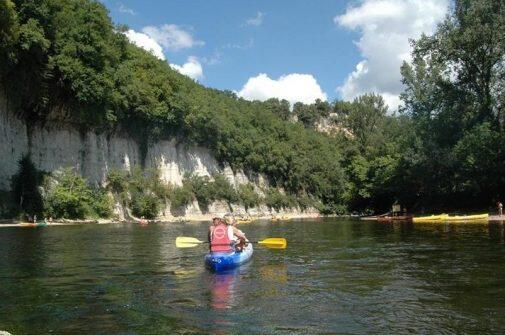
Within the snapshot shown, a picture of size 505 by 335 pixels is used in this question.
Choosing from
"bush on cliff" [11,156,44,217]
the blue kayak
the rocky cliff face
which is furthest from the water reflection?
the rocky cliff face

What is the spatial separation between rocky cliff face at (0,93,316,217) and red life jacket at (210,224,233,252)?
108 feet

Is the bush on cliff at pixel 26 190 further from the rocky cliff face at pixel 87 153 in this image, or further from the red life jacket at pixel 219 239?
the red life jacket at pixel 219 239

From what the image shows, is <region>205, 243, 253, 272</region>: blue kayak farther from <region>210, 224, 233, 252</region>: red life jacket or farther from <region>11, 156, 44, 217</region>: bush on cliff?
<region>11, 156, 44, 217</region>: bush on cliff

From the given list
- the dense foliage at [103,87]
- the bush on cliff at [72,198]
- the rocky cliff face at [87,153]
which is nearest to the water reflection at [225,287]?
the dense foliage at [103,87]

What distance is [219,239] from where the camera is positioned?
14.8 m

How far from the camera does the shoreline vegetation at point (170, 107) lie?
40.9 m

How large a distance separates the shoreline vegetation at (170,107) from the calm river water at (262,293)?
26533 mm

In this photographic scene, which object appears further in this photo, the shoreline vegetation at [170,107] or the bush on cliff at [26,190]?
the bush on cliff at [26,190]

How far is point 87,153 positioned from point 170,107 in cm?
1379

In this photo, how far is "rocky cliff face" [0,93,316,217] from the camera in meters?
43.5

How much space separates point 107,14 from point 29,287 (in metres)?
44.3

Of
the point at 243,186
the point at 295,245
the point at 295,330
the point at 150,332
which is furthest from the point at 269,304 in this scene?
the point at 243,186

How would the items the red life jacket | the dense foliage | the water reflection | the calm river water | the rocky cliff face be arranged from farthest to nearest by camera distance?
the rocky cliff face < the dense foliage < the red life jacket < the water reflection < the calm river water

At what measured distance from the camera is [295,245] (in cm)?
2227
